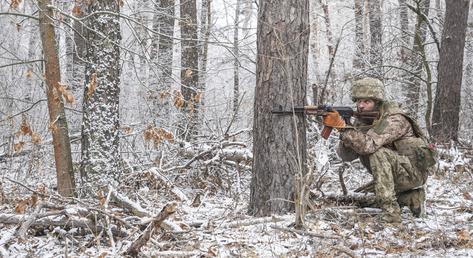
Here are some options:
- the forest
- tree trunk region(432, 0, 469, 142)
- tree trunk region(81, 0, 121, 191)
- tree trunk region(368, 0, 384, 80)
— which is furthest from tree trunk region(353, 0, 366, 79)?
tree trunk region(81, 0, 121, 191)

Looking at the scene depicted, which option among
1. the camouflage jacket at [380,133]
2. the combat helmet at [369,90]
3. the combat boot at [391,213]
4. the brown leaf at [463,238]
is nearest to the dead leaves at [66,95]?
the camouflage jacket at [380,133]

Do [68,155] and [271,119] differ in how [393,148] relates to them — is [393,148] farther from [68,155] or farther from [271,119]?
[68,155]

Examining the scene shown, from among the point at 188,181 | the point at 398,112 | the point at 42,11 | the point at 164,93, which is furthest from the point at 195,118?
the point at 398,112

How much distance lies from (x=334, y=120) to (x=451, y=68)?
17.9 feet

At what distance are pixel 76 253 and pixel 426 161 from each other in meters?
3.06

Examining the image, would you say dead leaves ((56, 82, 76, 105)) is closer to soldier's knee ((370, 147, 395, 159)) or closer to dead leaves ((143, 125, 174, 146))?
dead leaves ((143, 125, 174, 146))

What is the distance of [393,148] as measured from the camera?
516 centimetres

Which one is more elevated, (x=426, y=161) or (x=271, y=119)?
(x=271, y=119)

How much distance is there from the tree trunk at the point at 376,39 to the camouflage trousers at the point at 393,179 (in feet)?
20.8

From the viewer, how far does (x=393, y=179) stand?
16.2ft

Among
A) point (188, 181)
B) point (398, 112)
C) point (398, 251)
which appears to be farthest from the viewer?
point (188, 181)

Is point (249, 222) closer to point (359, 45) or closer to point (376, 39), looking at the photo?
point (376, 39)

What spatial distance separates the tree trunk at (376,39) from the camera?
39.4 ft

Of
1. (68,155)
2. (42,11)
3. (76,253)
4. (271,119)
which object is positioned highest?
(42,11)
